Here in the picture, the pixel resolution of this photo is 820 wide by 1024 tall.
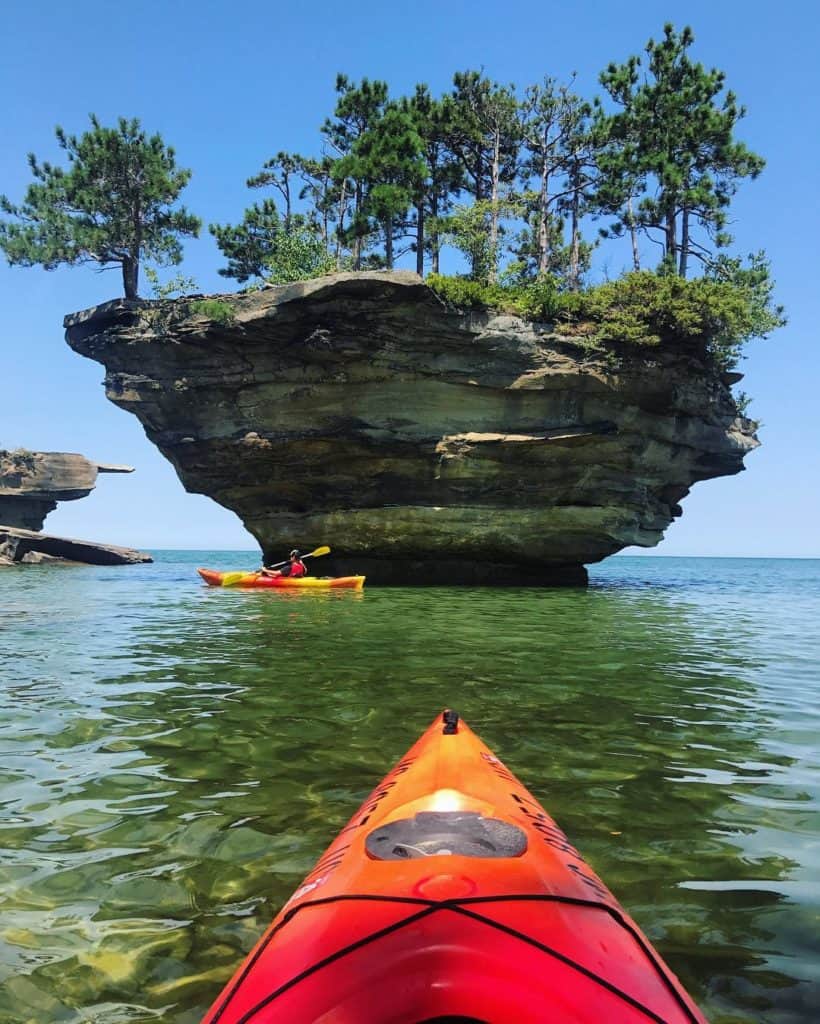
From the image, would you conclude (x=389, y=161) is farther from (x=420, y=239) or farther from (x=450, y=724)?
(x=450, y=724)

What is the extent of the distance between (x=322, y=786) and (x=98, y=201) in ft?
91.3

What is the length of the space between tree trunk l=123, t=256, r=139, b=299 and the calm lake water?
19600 millimetres

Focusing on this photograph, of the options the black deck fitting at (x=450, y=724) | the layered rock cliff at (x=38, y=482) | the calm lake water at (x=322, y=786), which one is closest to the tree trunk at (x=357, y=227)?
the calm lake water at (x=322, y=786)

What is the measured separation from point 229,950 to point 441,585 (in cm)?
2391

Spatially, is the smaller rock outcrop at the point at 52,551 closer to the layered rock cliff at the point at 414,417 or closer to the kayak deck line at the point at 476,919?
the layered rock cliff at the point at 414,417

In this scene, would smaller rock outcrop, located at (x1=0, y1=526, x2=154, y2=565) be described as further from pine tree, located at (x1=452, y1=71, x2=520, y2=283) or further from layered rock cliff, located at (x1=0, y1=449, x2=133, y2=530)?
pine tree, located at (x1=452, y1=71, x2=520, y2=283)

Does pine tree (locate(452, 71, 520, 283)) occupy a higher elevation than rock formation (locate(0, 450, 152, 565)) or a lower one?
higher

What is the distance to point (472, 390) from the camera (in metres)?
22.5

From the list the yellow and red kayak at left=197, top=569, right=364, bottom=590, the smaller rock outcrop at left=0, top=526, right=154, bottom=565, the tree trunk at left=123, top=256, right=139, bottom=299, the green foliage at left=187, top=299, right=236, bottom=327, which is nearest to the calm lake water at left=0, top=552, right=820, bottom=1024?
the yellow and red kayak at left=197, top=569, right=364, bottom=590

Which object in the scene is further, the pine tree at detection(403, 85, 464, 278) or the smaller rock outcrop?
the smaller rock outcrop

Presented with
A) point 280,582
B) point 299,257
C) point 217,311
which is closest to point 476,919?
point 280,582

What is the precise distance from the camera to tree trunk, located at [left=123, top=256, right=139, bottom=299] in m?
25.5

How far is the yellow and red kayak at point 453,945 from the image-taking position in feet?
4.94

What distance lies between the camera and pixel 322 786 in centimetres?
410
